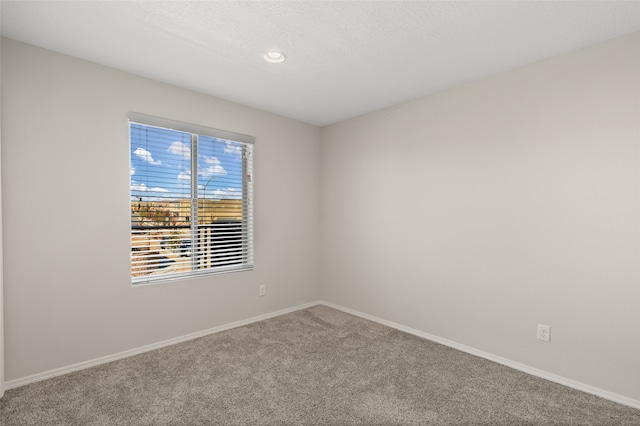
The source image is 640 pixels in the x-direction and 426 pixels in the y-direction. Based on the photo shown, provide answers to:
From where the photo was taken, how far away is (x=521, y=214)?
2.63 meters

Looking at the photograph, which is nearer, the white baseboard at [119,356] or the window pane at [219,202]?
the white baseboard at [119,356]

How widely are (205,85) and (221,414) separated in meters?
2.68

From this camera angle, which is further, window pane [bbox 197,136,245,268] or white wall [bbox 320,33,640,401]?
window pane [bbox 197,136,245,268]

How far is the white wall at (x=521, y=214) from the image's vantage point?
2.19m

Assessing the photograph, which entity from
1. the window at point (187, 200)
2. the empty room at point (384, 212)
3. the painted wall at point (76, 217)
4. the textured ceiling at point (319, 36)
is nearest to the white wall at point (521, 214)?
the empty room at point (384, 212)

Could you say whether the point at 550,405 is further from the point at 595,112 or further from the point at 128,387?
the point at 128,387

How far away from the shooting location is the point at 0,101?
2.21 metres

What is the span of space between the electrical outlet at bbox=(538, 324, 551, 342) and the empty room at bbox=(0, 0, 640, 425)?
0.15 feet

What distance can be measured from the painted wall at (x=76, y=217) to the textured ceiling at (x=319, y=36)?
0.73ft

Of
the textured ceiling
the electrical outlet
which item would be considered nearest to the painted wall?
the textured ceiling

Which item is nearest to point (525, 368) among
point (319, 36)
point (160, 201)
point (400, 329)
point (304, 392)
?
point (400, 329)

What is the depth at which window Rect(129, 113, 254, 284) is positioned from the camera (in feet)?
9.50

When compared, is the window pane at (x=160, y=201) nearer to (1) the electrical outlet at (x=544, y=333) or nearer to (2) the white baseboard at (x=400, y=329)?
(2) the white baseboard at (x=400, y=329)

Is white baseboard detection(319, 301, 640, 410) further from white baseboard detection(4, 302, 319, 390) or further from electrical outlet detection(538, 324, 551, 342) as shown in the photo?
white baseboard detection(4, 302, 319, 390)
